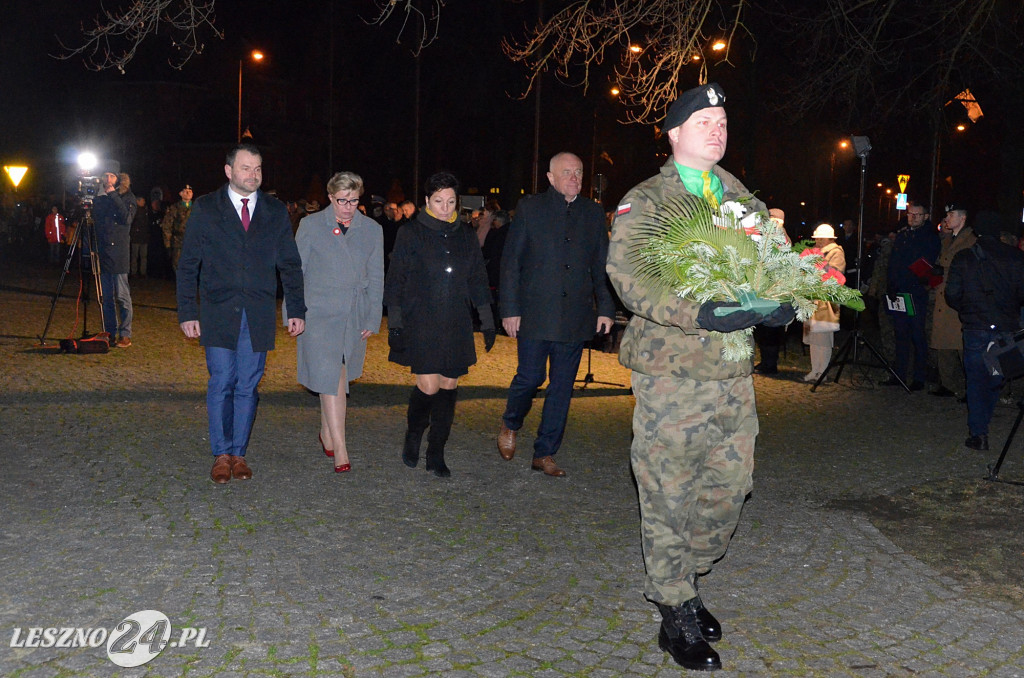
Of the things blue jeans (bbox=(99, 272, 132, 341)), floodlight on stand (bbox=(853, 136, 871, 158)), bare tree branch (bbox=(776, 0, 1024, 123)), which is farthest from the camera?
bare tree branch (bbox=(776, 0, 1024, 123))

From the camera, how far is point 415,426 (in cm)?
766

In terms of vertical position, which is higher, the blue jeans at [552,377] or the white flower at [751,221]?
the white flower at [751,221]

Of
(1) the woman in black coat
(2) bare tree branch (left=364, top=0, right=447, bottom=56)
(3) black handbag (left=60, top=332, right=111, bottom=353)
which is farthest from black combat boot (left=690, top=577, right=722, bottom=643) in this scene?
(3) black handbag (left=60, top=332, right=111, bottom=353)

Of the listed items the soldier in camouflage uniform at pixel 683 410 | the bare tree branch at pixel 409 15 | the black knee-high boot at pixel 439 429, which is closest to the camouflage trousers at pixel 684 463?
the soldier in camouflage uniform at pixel 683 410

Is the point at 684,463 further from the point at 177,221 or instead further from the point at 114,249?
the point at 177,221

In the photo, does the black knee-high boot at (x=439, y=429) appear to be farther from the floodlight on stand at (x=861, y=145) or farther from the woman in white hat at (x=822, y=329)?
the floodlight on stand at (x=861, y=145)

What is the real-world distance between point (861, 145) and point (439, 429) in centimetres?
879

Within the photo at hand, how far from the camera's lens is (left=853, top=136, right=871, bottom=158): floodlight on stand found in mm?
13938

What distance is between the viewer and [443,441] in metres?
7.47

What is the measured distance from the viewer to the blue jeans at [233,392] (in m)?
7.16

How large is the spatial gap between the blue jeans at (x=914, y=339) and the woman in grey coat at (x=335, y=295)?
24.6ft

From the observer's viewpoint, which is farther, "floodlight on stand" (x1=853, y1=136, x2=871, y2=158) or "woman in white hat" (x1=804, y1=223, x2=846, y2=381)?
"floodlight on stand" (x1=853, y1=136, x2=871, y2=158)

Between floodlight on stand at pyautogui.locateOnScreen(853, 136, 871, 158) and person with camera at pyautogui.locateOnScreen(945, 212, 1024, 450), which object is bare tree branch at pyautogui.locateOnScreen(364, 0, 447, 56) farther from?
floodlight on stand at pyautogui.locateOnScreen(853, 136, 871, 158)

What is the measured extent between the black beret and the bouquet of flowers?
1.31ft
